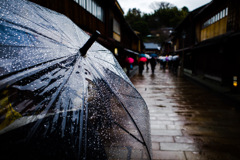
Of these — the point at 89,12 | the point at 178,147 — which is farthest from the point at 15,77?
the point at 89,12

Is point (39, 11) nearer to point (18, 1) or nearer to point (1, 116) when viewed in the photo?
point (18, 1)

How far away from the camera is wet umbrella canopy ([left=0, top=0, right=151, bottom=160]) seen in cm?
109

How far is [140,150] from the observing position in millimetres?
1812

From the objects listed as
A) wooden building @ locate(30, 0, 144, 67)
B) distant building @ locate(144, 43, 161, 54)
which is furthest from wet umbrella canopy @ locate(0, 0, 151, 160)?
distant building @ locate(144, 43, 161, 54)

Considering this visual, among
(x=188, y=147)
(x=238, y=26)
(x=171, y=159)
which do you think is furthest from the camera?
(x=238, y=26)

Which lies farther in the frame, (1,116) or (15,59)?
(15,59)

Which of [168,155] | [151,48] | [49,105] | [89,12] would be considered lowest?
[168,155]

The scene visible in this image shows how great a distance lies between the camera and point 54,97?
130 cm

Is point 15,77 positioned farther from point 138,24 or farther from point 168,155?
point 138,24

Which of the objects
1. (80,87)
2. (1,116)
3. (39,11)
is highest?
(39,11)

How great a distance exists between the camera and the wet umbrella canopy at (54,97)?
109 centimetres

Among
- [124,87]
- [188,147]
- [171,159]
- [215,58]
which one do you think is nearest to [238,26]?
[215,58]

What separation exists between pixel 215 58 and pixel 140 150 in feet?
46.2

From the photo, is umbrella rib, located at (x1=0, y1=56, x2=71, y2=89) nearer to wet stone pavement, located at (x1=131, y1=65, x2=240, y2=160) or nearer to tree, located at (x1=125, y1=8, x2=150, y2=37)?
wet stone pavement, located at (x1=131, y1=65, x2=240, y2=160)
